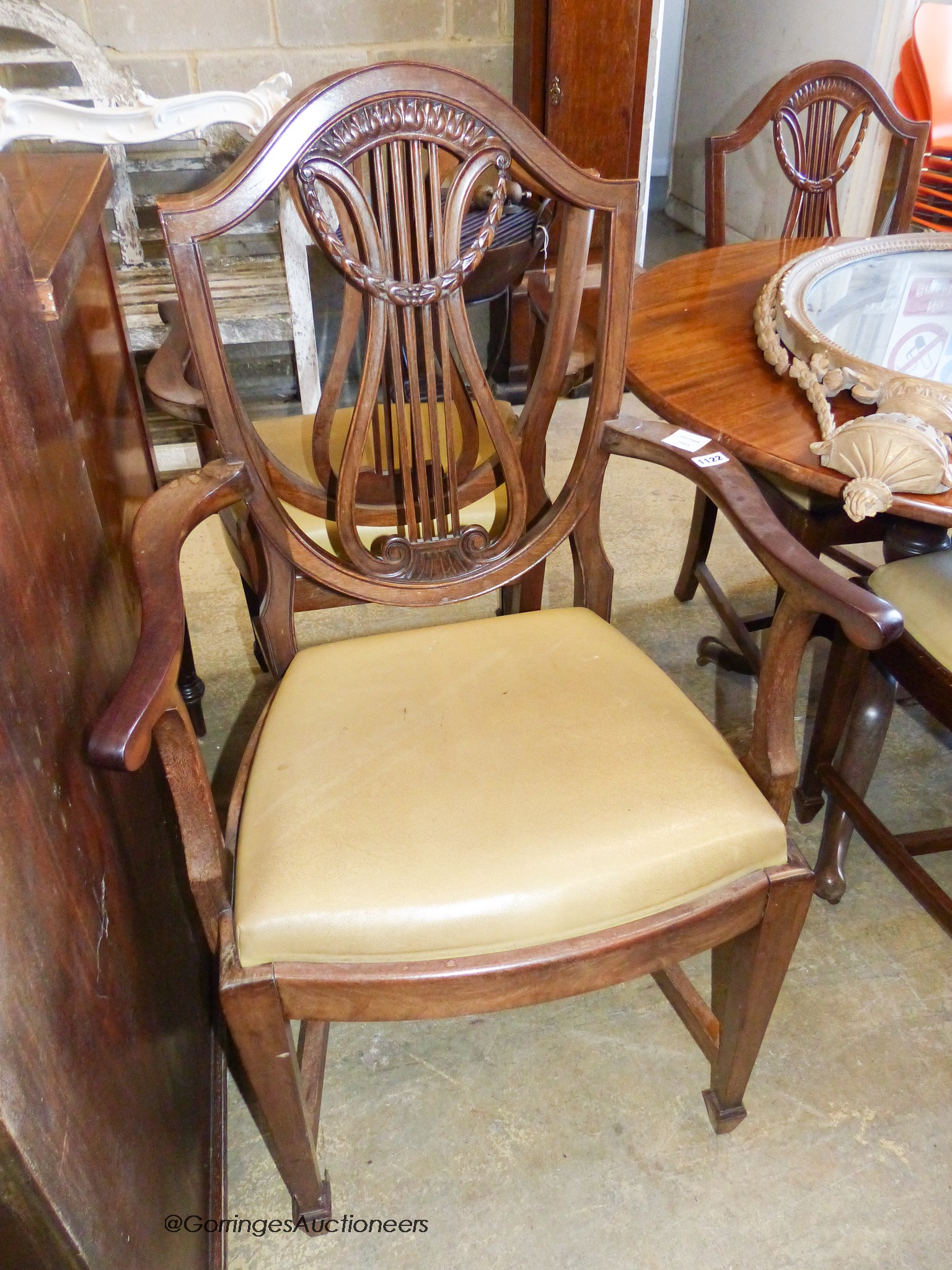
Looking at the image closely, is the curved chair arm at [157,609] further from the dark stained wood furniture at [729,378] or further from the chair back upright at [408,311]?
the dark stained wood furniture at [729,378]

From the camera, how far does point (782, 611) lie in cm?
93

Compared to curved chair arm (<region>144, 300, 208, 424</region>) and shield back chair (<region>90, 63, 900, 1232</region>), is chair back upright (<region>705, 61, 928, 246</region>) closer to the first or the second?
shield back chair (<region>90, 63, 900, 1232</region>)

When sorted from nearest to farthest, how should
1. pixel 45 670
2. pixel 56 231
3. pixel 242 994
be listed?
pixel 45 670
pixel 242 994
pixel 56 231

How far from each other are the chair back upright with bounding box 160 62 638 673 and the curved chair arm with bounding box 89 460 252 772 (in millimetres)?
68

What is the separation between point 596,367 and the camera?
1.15 m

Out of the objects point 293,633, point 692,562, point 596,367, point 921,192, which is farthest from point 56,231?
point 921,192

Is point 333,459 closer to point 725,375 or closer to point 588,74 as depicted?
point 725,375

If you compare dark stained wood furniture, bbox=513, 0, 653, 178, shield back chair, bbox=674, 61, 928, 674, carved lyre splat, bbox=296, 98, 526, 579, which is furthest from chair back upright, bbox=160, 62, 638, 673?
dark stained wood furniture, bbox=513, 0, 653, 178

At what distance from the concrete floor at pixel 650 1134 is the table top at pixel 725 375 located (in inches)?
30.0

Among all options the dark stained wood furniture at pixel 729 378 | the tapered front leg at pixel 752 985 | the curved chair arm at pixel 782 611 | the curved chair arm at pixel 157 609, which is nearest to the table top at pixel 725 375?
the dark stained wood furniture at pixel 729 378

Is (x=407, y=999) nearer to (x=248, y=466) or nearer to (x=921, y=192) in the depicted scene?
(x=248, y=466)

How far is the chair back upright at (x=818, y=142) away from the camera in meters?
1.92

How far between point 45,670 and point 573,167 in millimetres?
799

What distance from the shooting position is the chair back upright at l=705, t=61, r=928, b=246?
192 cm
